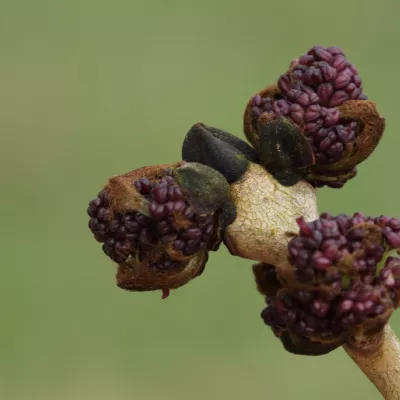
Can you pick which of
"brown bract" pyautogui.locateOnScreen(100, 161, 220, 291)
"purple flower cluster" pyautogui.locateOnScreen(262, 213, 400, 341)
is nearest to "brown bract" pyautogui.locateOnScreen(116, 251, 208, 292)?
"brown bract" pyautogui.locateOnScreen(100, 161, 220, 291)

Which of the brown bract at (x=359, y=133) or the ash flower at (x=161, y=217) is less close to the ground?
the brown bract at (x=359, y=133)

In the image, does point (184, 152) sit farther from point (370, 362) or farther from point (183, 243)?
point (370, 362)

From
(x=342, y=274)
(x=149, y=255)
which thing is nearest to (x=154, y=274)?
(x=149, y=255)

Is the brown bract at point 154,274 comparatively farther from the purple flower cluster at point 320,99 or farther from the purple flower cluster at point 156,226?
the purple flower cluster at point 320,99

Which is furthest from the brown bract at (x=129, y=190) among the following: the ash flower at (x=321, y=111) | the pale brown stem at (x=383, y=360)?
the pale brown stem at (x=383, y=360)

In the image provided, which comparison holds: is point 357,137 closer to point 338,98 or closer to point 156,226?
point 338,98

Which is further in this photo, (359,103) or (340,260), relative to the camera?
(359,103)

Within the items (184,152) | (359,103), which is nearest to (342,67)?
(359,103)
